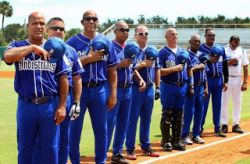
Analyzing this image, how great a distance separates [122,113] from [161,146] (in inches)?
75.3

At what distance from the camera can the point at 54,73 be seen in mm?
5871

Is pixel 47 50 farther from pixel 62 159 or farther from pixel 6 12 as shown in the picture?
pixel 6 12

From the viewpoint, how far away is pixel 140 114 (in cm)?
912

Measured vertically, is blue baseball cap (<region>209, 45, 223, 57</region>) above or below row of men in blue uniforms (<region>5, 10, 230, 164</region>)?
above

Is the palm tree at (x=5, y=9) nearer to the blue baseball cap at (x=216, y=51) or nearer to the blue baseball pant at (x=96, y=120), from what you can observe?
the blue baseball cap at (x=216, y=51)

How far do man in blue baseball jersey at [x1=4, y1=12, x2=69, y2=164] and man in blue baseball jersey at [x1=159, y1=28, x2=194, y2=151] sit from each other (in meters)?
3.78

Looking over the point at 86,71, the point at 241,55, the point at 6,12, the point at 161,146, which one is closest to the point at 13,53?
the point at 86,71

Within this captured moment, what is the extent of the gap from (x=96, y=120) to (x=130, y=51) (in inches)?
54.4

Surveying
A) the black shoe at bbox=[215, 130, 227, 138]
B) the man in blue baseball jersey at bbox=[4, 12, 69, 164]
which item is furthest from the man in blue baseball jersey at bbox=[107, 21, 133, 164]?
the black shoe at bbox=[215, 130, 227, 138]

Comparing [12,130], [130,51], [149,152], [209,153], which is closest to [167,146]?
[149,152]

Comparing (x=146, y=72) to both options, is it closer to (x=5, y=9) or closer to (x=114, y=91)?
(x=114, y=91)

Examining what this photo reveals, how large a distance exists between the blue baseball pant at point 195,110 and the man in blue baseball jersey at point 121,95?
225 cm

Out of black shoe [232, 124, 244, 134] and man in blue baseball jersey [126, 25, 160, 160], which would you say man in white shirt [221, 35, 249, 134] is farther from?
man in blue baseball jersey [126, 25, 160, 160]

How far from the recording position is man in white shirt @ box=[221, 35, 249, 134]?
460 inches
